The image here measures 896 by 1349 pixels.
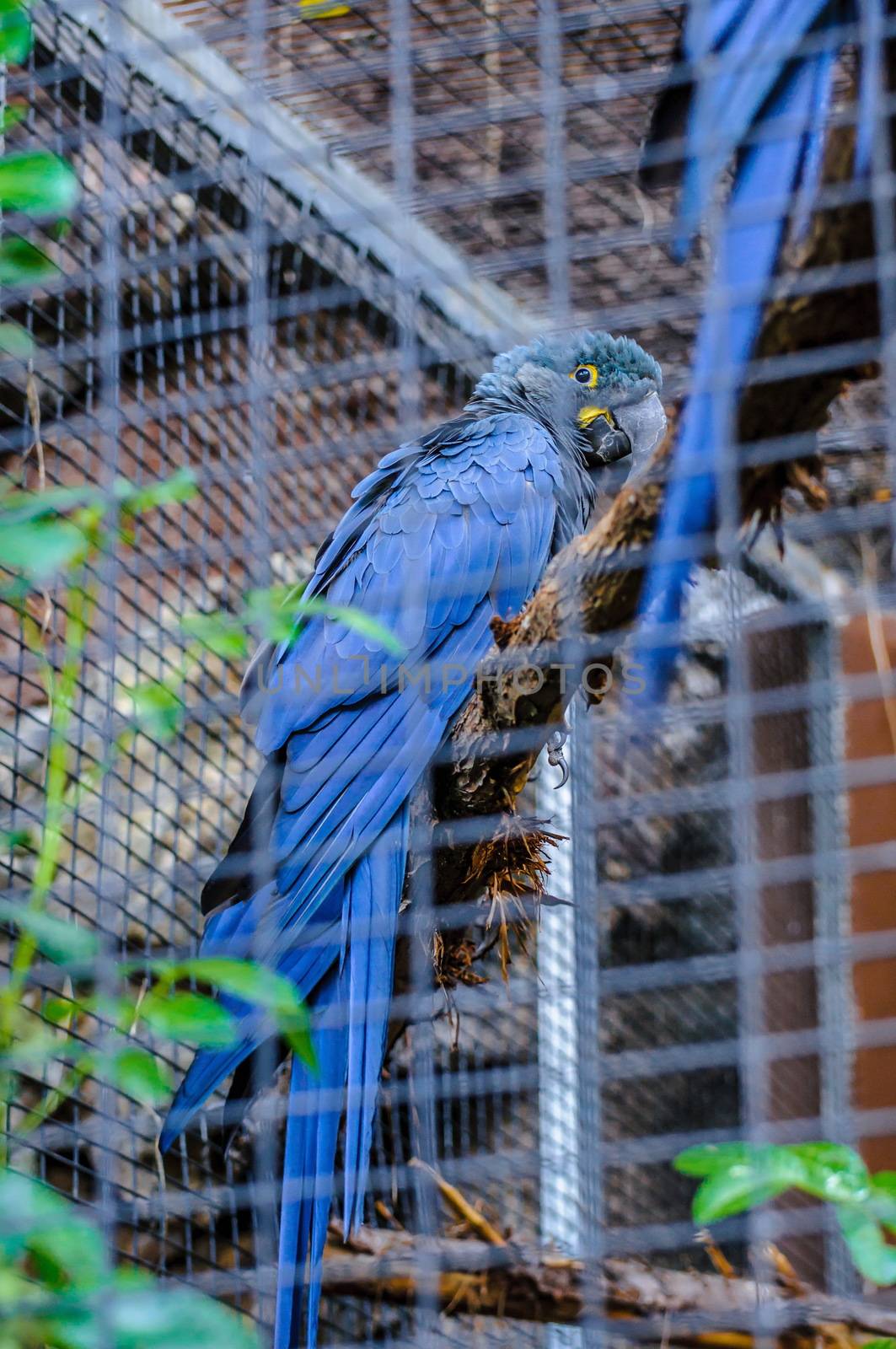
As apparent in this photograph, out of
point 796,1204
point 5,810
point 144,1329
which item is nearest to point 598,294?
point 5,810

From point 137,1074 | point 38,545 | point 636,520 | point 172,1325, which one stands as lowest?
point 172,1325

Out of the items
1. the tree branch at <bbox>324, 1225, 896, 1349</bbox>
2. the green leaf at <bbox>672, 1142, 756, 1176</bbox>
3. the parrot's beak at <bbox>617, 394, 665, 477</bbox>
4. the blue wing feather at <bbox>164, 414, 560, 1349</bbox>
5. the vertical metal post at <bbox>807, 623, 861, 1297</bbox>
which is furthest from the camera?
the vertical metal post at <bbox>807, 623, 861, 1297</bbox>

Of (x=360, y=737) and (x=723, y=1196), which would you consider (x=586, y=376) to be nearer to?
(x=360, y=737)

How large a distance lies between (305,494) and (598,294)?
595 millimetres

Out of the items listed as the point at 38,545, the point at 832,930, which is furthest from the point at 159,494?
the point at 832,930

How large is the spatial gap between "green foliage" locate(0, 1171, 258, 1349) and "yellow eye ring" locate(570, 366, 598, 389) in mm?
1339

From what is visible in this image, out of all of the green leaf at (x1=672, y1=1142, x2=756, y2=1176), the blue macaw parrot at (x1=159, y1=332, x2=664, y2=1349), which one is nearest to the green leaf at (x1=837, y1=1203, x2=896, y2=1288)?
the green leaf at (x1=672, y1=1142, x2=756, y2=1176)

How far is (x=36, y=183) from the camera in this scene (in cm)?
82

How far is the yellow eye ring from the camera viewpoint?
175 cm

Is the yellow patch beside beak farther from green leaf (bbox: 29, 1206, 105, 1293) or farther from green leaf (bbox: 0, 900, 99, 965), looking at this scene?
green leaf (bbox: 29, 1206, 105, 1293)

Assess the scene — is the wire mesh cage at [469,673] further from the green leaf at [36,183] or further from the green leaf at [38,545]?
the green leaf at [38,545]

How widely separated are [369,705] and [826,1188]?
68 cm

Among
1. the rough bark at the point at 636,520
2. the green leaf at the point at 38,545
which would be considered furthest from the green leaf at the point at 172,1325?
the rough bark at the point at 636,520

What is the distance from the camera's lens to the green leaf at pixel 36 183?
0.82m
